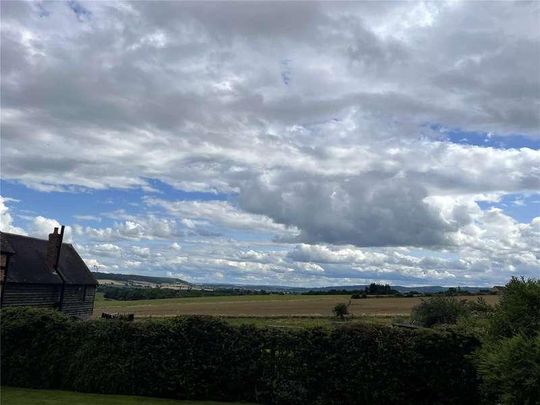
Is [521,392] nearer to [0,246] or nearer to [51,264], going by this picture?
[0,246]

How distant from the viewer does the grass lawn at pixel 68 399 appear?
1391 centimetres

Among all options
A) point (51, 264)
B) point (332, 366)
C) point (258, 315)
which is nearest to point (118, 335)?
point (332, 366)

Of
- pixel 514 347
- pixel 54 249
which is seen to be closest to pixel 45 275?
pixel 54 249

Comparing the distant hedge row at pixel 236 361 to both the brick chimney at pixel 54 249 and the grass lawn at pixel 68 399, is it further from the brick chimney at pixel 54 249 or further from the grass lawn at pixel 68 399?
the brick chimney at pixel 54 249

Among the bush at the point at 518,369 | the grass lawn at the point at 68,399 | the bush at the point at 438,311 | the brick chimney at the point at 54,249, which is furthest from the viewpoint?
the brick chimney at the point at 54,249

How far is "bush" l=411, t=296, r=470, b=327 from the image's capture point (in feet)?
94.0

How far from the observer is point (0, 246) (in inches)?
1489

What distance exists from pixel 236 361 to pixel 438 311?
17171 mm

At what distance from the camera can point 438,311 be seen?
29.3m

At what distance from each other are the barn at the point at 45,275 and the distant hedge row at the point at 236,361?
23.6 meters

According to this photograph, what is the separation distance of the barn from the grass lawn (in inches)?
978

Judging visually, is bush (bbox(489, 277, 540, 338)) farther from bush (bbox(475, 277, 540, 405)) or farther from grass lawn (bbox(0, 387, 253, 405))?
grass lawn (bbox(0, 387, 253, 405))

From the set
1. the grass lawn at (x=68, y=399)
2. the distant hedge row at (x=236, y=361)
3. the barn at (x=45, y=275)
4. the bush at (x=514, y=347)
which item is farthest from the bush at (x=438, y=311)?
the barn at (x=45, y=275)

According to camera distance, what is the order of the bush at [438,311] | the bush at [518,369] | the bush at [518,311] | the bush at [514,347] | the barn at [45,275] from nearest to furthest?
the bush at [518,369]
the bush at [514,347]
the bush at [518,311]
the bush at [438,311]
the barn at [45,275]
